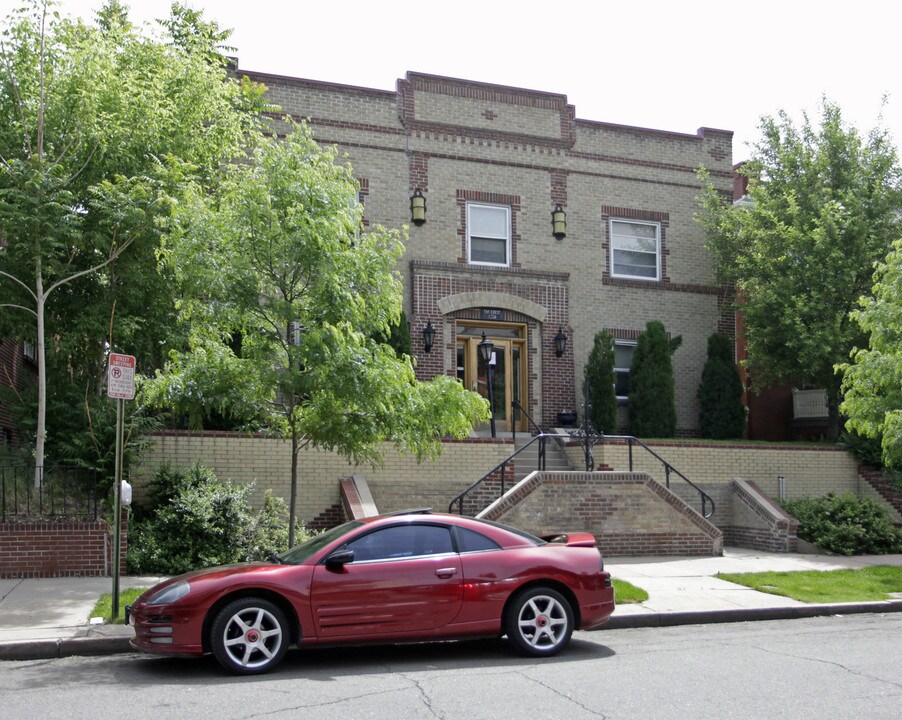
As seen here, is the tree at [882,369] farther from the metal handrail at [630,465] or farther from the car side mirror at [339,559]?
the car side mirror at [339,559]

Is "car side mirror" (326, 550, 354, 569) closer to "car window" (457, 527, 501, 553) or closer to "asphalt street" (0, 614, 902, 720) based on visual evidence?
"asphalt street" (0, 614, 902, 720)

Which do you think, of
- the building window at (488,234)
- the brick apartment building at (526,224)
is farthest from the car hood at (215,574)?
the building window at (488,234)

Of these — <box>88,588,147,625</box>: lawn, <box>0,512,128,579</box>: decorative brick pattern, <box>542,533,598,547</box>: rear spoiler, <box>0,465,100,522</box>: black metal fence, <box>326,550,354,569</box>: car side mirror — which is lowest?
<box>88,588,147,625</box>: lawn

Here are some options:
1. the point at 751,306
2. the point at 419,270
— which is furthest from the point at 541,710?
the point at 751,306

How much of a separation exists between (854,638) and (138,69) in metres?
13.2

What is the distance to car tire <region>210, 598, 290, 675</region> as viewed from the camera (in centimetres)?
797

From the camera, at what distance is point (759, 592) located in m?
12.7

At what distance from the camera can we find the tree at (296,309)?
36.3ft

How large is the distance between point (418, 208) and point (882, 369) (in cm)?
1043

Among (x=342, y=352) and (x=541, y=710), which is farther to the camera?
(x=342, y=352)

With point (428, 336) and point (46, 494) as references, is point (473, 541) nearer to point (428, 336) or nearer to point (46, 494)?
point (46, 494)

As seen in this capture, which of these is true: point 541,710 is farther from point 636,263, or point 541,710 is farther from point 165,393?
point 636,263

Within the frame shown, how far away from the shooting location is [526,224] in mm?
23109

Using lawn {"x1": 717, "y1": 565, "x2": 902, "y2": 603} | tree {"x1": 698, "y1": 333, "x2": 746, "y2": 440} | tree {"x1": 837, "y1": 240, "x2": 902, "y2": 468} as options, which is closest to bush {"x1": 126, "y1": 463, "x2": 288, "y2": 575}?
lawn {"x1": 717, "y1": 565, "x2": 902, "y2": 603}
